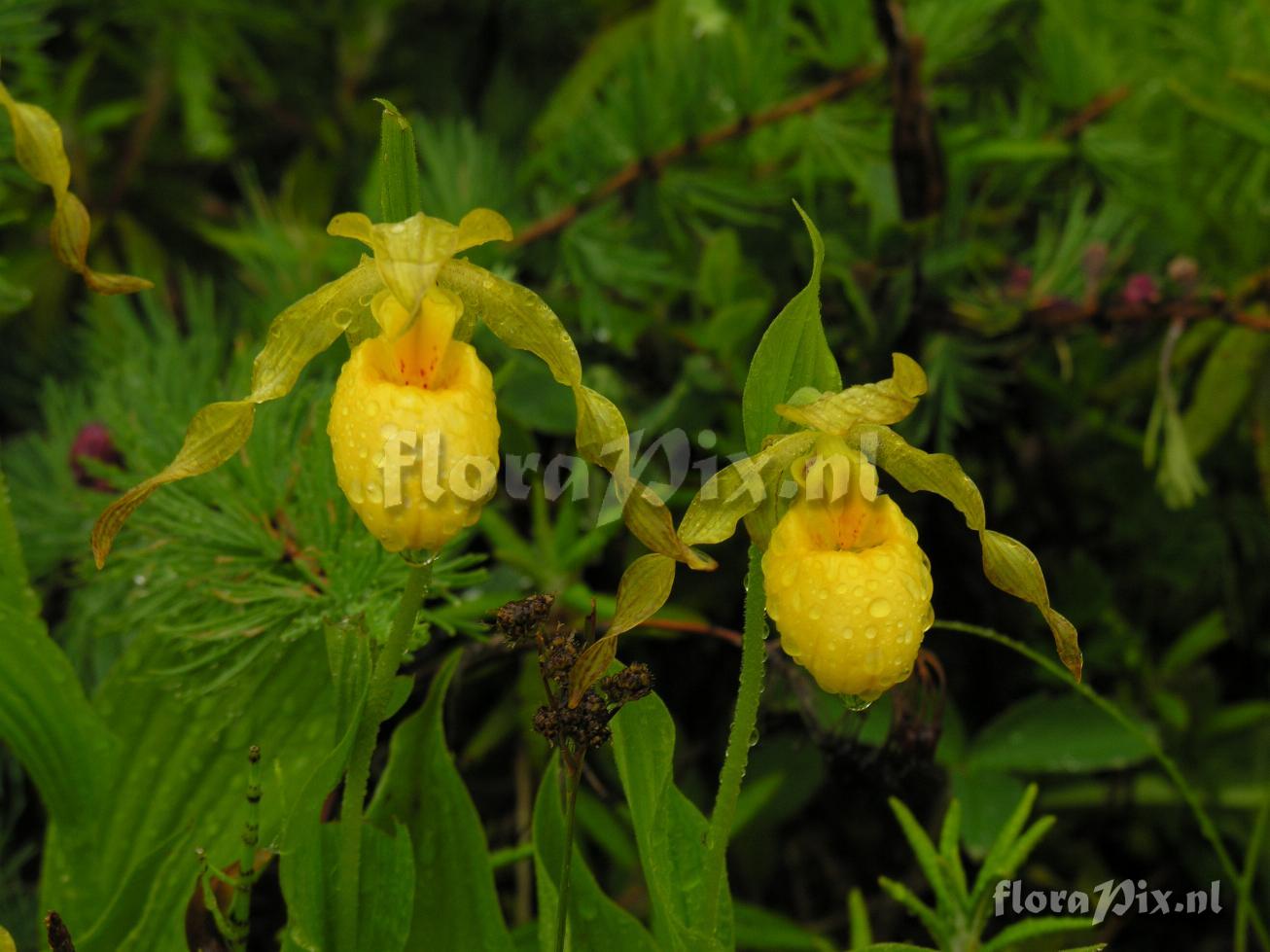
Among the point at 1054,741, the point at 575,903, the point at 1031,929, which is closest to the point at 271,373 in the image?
the point at 575,903

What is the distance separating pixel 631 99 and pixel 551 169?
101mm

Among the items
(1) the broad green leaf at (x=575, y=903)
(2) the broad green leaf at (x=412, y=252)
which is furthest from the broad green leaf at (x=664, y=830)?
(2) the broad green leaf at (x=412, y=252)

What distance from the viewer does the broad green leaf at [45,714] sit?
68 centimetres

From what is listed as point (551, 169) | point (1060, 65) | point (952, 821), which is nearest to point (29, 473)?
point (551, 169)

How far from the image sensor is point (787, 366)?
57 centimetres

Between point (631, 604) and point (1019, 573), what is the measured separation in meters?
0.19

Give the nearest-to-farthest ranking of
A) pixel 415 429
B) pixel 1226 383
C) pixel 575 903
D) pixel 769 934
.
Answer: pixel 415 429, pixel 575 903, pixel 769 934, pixel 1226 383

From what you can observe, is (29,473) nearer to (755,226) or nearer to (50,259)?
(50,259)

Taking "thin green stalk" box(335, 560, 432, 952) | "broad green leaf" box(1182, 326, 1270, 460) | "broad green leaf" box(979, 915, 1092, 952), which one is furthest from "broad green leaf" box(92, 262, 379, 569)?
"broad green leaf" box(1182, 326, 1270, 460)

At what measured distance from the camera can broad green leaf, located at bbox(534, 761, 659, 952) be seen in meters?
0.64

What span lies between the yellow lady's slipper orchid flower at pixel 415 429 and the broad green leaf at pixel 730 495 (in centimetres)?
10

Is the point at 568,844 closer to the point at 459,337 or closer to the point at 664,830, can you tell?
the point at 664,830

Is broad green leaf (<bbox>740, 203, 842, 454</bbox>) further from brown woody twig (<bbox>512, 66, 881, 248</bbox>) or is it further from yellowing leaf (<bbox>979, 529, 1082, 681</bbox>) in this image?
brown woody twig (<bbox>512, 66, 881, 248</bbox>)

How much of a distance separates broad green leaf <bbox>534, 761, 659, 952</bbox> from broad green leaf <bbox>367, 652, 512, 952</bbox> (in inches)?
1.2
